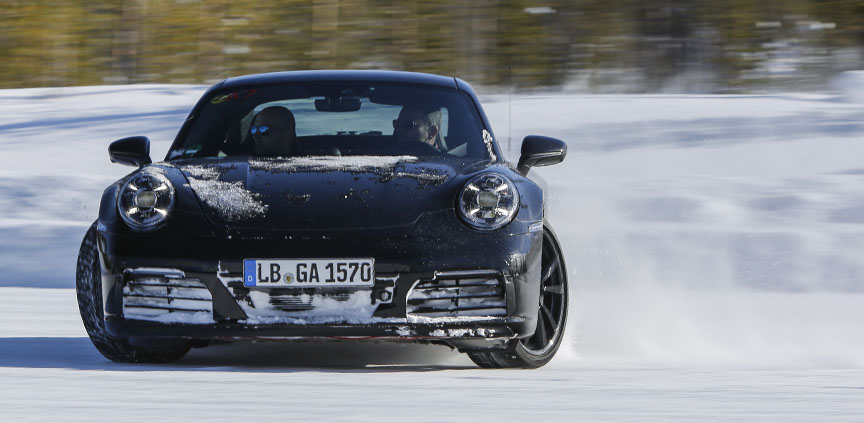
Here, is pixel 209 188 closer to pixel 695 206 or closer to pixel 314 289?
pixel 314 289

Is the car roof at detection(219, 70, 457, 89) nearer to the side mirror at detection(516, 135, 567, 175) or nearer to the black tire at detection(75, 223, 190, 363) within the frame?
the side mirror at detection(516, 135, 567, 175)

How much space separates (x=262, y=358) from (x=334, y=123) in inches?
45.1

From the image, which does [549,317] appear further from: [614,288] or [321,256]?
[614,288]

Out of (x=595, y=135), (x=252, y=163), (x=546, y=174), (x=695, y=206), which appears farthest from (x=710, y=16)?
(x=252, y=163)

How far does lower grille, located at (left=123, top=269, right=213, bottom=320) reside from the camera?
187 inches

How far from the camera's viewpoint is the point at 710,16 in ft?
71.6

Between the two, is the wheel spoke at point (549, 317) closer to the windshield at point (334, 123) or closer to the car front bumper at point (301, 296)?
the car front bumper at point (301, 296)

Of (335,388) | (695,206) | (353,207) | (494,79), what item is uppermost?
(353,207)

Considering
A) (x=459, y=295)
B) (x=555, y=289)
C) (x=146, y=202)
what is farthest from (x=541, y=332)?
(x=146, y=202)

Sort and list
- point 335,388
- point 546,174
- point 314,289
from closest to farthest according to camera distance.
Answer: point 335,388
point 314,289
point 546,174

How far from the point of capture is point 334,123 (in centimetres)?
612

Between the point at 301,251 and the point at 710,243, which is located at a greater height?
the point at 301,251

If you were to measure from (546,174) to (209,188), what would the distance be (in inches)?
301

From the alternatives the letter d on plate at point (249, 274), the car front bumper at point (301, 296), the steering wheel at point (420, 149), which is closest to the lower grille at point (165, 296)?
the car front bumper at point (301, 296)
